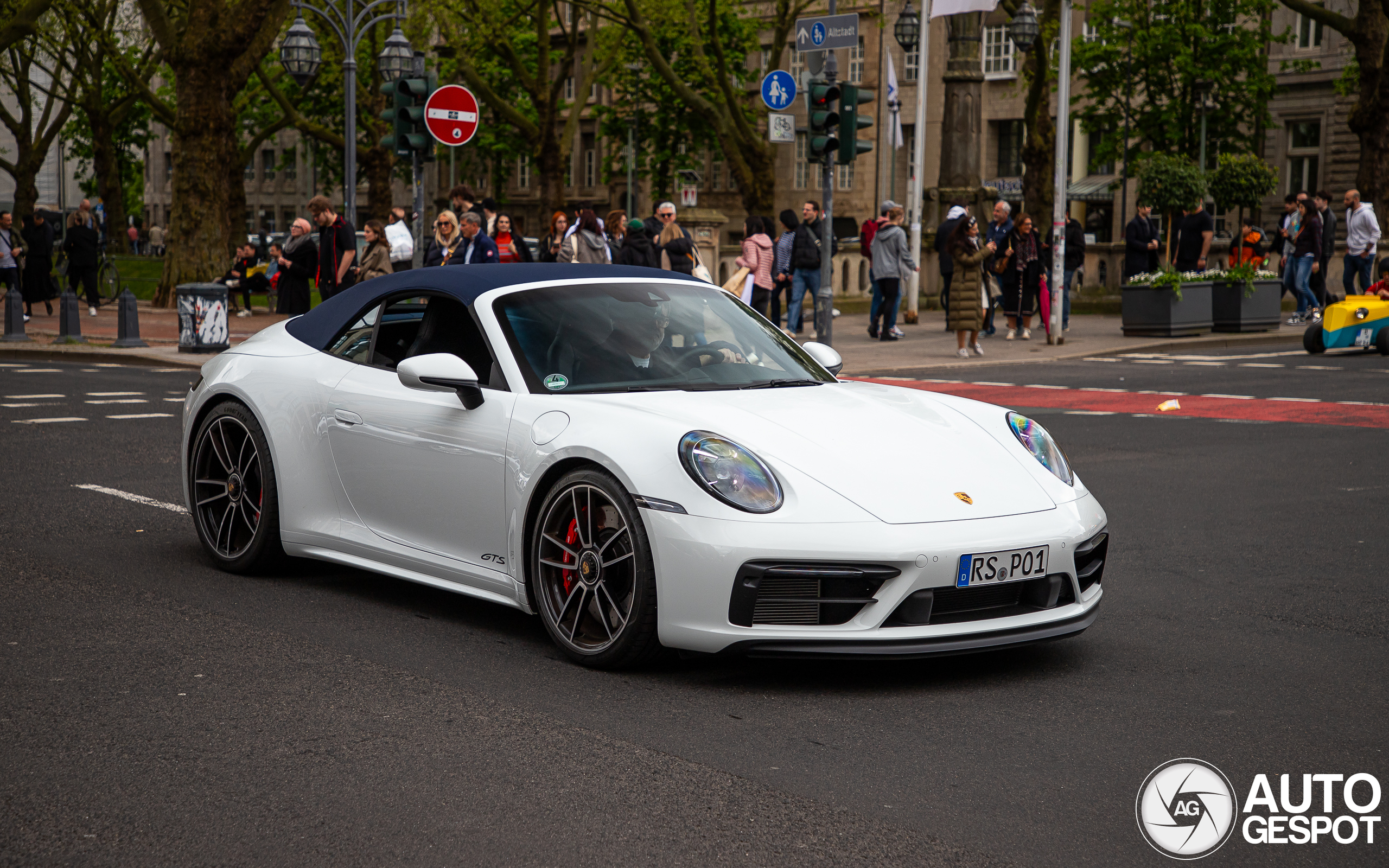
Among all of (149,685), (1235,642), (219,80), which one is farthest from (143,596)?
(219,80)

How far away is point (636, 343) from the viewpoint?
5.82 m

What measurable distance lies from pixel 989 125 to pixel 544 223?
18707mm

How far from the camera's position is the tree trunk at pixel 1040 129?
28.0 meters

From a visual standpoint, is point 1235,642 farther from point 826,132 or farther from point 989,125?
point 989,125

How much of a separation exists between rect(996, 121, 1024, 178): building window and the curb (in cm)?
3947

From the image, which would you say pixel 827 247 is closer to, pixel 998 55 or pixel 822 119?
pixel 822 119

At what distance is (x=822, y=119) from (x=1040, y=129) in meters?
13.9

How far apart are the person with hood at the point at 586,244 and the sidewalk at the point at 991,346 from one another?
130 inches

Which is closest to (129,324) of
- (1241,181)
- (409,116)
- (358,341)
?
(409,116)

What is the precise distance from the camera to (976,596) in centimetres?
490

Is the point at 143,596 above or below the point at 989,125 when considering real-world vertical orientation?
below

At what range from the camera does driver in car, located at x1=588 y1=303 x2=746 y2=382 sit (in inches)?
224

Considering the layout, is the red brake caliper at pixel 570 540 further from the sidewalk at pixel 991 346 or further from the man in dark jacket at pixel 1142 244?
the man in dark jacket at pixel 1142 244
